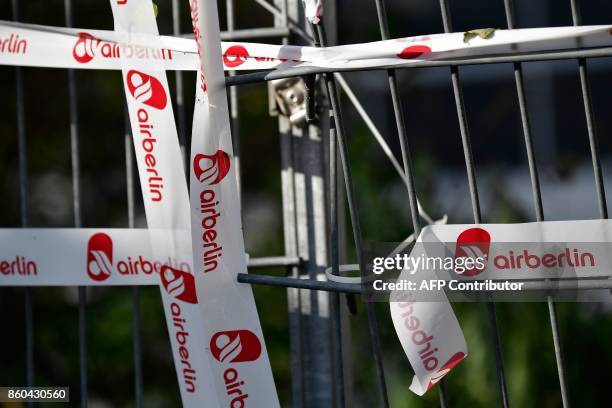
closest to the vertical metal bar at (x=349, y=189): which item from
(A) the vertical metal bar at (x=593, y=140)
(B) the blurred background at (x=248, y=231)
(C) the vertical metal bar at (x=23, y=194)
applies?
(A) the vertical metal bar at (x=593, y=140)

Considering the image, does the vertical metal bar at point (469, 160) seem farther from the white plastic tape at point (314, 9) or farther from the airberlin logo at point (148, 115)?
the airberlin logo at point (148, 115)

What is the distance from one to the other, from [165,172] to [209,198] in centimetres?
22

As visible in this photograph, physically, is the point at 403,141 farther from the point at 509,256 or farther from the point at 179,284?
the point at 179,284

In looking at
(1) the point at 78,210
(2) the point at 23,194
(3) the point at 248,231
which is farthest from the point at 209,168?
(3) the point at 248,231

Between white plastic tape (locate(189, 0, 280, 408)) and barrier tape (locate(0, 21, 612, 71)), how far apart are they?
0.07 metres

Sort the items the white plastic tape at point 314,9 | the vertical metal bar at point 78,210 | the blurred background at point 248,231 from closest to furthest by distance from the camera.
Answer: the white plastic tape at point 314,9, the vertical metal bar at point 78,210, the blurred background at point 248,231

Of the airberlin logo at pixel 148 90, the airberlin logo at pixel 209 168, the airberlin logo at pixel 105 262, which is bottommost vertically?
the airberlin logo at pixel 105 262

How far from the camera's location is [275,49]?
163 centimetres

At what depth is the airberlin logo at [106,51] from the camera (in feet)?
5.88

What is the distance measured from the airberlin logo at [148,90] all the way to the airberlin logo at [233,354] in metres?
0.51

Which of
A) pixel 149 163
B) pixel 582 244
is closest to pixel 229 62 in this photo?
pixel 149 163

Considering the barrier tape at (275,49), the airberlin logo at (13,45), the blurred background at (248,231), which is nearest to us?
the barrier tape at (275,49)

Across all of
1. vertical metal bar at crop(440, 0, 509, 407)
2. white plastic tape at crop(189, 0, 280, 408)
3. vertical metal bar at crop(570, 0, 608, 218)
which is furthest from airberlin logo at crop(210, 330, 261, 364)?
vertical metal bar at crop(570, 0, 608, 218)

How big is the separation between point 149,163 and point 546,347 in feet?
6.08
